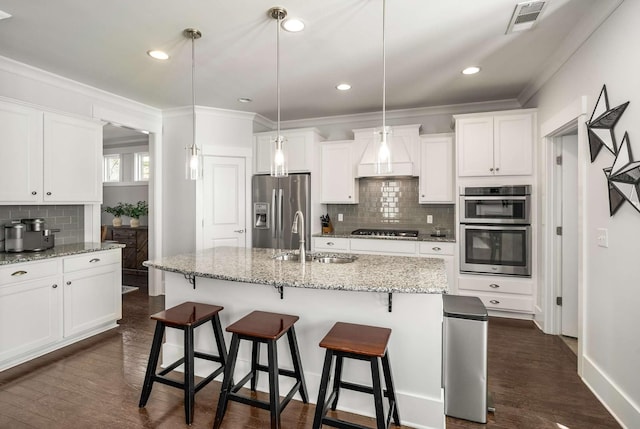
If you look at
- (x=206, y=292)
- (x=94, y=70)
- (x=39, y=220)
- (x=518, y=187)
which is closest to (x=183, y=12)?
(x=94, y=70)

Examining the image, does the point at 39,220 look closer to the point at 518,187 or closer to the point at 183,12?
the point at 183,12

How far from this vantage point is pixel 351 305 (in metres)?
2.10

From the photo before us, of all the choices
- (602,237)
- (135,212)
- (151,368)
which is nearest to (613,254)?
(602,237)

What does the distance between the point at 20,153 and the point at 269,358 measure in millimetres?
2946

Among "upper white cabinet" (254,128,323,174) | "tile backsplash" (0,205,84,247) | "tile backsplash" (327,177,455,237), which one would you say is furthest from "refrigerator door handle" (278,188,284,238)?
"tile backsplash" (0,205,84,247)

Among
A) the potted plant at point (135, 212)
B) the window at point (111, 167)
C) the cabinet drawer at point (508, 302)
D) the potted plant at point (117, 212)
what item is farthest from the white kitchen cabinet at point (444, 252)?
the window at point (111, 167)

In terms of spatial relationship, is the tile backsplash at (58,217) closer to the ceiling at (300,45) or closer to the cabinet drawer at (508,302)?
the ceiling at (300,45)

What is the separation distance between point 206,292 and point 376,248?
2.32 meters

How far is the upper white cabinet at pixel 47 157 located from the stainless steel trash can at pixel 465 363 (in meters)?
3.66

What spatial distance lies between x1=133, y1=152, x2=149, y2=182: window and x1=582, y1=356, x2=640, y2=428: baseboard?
24.1ft

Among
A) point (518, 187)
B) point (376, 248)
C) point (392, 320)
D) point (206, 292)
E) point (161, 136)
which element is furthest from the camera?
point (161, 136)

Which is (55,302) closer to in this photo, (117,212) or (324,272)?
(324,272)

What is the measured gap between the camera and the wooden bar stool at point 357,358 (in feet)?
5.40

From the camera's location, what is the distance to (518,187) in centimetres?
369
